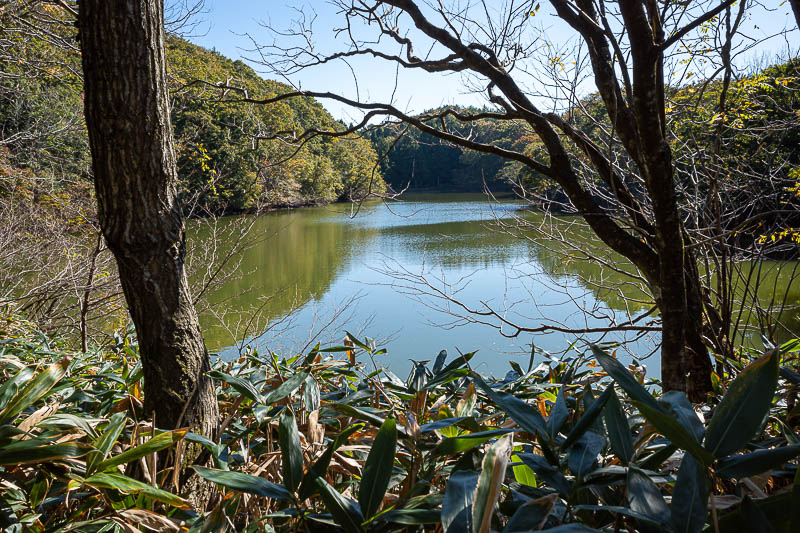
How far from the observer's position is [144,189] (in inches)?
40.7

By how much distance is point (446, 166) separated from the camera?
133 feet

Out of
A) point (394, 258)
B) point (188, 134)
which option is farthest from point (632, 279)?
point (188, 134)

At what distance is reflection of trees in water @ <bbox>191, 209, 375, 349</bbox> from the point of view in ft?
19.4

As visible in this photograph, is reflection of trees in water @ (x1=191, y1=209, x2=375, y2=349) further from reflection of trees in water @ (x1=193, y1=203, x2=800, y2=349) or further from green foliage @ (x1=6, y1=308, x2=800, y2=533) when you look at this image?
green foliage @ (x1=6, y1=308, x2=800, y2=533)

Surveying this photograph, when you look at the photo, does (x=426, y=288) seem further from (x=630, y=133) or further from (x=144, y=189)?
(x=144, y=189)

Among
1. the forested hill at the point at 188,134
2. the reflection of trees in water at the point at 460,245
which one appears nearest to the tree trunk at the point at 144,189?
the forested hill at the point at 188,134

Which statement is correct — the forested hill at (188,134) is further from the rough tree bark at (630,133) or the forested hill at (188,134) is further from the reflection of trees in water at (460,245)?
the reflection of trees in water at (460,245)

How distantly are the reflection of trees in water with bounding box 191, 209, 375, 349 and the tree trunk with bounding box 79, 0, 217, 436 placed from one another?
3.15m

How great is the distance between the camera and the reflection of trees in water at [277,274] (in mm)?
5922

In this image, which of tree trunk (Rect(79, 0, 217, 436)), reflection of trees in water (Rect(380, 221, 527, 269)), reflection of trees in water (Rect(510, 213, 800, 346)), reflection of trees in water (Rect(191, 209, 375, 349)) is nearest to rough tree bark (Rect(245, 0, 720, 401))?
reflection of trees in water (Rect(510, 213, 800, 346))

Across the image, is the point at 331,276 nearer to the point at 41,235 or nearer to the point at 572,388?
the point at 41,235

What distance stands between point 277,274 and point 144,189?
9.21m

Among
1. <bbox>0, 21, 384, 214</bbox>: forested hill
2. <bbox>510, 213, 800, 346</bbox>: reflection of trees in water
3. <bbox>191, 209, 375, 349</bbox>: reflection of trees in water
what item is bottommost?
<bbox>191, 209, 375, 349</bbox>: reflection of trees in water

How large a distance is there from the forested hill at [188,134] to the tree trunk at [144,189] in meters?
0.91
